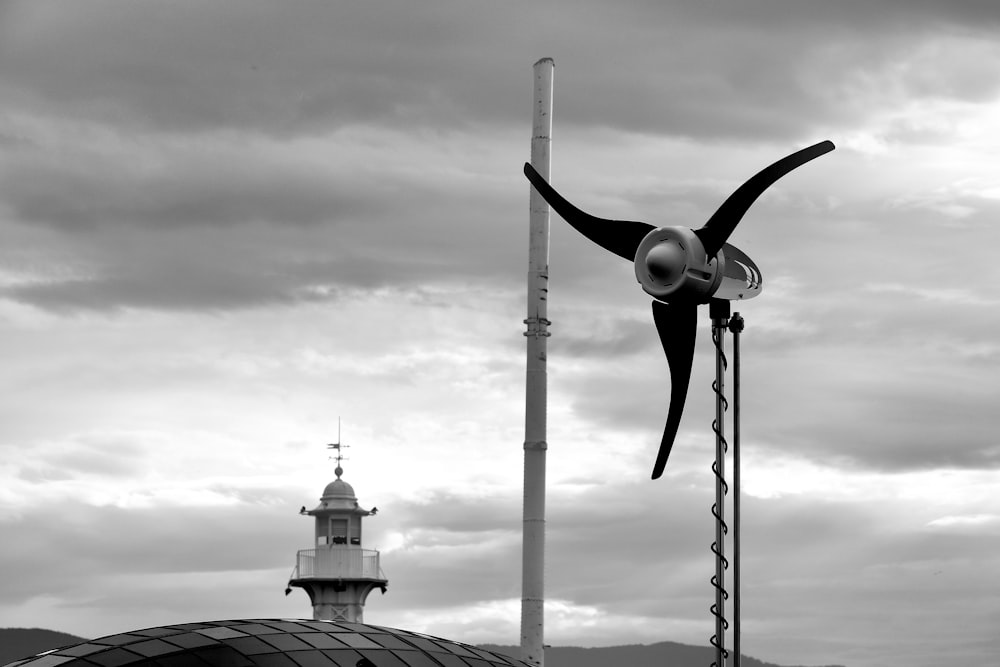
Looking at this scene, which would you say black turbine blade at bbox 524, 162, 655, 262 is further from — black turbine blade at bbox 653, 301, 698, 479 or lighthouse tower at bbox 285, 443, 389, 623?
lighthouse tower at bbox 285, 443, 389, 623

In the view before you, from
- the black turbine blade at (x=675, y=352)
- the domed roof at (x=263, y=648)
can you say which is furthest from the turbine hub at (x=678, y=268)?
the domed roof at (x=263, y=648)

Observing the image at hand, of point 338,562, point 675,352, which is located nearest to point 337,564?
point 338,562

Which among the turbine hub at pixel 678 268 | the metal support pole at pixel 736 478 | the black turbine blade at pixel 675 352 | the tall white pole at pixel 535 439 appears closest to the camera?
the turbine hub at pixel 678 268

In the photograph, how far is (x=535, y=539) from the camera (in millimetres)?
76625

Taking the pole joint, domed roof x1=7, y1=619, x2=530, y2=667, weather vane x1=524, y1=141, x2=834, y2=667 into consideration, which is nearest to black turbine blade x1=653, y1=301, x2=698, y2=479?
weather vane x1=524, y1=141, x2=834, y2=667

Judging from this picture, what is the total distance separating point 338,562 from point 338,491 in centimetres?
420

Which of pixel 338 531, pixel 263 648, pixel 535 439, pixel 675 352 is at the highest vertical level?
pixel 535 439

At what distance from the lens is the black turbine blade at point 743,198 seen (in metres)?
45.5

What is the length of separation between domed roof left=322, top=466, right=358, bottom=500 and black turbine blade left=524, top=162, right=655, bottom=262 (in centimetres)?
4712

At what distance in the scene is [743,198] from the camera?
47.8m

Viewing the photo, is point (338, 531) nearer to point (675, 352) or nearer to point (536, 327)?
point (536, 327)

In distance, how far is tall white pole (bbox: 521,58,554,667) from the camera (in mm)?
76188

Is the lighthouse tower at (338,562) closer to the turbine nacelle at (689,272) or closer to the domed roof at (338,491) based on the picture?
the domed roof at (338,491)

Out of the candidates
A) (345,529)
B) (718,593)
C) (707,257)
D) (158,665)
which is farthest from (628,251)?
(345,529)
